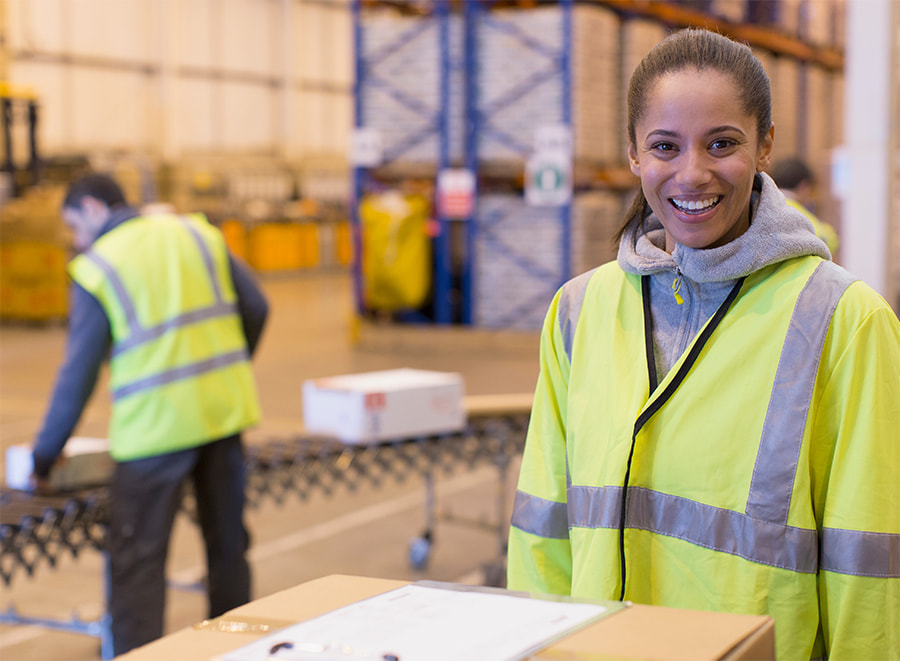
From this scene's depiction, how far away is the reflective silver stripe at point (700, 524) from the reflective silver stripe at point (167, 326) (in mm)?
2813

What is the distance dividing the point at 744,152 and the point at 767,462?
1.53ft

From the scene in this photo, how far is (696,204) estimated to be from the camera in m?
1.74

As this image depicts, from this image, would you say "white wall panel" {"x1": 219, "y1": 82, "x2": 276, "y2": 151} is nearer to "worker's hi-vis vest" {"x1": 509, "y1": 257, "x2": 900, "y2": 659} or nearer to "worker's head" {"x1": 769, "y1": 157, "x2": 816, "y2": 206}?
"worker's head" {"x1": 769, "y1": 157, "x2": 816, "y2": 206}

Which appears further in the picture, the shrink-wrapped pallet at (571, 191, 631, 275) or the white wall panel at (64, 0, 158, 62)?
the white wall panel at (64, 0, 158, 62)

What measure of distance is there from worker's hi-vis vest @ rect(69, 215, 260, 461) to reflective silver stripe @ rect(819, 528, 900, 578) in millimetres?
3103

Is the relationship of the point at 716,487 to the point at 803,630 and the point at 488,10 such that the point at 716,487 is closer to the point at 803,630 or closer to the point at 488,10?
the point at 803,630

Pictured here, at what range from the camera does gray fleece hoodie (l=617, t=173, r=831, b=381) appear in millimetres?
1718

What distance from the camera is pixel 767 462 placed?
167 centimetres

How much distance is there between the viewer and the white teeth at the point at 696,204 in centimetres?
173

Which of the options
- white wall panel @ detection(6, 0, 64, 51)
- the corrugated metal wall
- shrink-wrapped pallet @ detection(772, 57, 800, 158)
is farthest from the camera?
the corrugated metal wall

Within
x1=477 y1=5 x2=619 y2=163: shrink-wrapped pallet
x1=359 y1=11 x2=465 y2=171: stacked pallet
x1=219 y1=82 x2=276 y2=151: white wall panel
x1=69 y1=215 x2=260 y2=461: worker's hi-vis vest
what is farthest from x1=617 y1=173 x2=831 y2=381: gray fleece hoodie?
x1=219 y1=82 x2=276 y2=151: white wall panel

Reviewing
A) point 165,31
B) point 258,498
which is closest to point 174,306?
point 258,498

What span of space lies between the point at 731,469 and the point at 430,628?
23.1 inches

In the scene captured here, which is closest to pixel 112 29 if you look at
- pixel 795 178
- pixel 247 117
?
pixel 247 117
